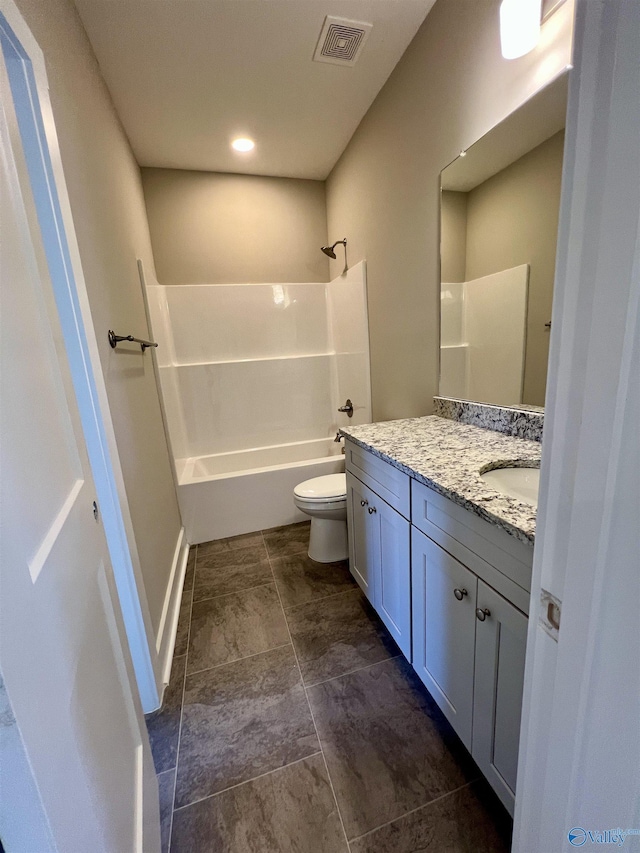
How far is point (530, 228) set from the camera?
4.00 feet

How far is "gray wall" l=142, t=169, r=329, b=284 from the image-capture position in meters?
2.64

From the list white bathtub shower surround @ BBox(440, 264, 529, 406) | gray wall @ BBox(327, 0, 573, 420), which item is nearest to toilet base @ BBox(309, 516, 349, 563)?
gray wall @ BBox(327, 0, 573, 420)

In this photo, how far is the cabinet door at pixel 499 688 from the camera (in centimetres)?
79

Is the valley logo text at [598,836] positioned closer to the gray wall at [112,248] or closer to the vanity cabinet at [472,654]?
the vanity cabinet at [472,654]

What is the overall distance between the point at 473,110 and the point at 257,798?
252 cm

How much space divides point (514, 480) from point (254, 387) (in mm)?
2392

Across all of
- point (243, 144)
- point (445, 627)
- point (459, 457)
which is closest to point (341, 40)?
point (243, 144)

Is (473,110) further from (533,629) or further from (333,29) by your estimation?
(533,629)

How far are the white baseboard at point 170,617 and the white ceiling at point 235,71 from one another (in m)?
2.54

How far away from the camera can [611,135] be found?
1.05 feet

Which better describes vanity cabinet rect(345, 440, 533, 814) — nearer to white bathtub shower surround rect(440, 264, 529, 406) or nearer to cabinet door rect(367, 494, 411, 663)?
cabinet door rect(367, 494, 411, 663)

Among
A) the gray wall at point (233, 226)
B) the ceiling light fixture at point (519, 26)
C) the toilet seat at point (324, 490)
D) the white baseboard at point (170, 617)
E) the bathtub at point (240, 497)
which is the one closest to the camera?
the ceiling light fixture at point (519, 26)

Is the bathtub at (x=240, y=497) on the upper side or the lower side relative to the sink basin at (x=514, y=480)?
lower

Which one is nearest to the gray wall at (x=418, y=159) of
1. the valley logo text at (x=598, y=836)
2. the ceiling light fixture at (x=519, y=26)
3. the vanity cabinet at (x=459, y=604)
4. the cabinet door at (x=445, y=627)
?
the ceiling light fixture at (x=519, y=26)
